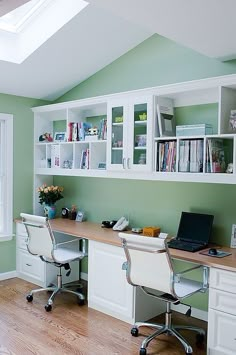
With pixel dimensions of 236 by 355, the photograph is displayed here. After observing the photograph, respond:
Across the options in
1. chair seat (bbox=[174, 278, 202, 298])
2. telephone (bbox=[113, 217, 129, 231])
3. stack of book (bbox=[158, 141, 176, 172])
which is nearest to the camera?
chair seat (bbox=[174, 278, 202, 298])

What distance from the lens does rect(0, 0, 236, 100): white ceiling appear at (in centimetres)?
230

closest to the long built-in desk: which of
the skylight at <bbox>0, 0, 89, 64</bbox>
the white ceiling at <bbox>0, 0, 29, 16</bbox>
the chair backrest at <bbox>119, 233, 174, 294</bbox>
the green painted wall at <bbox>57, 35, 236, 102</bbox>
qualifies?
the chair backrest at <bbox>119, 233, 174, 294</bbox>

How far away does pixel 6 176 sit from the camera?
175 inches

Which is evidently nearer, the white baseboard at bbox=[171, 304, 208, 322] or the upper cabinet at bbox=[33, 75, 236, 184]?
the upper cabinet at bbox=[33, 75, 236, 184]

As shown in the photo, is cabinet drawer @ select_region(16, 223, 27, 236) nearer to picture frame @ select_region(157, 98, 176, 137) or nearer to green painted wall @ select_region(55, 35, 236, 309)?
green painted wall @ select_region(55, 35, 236, 309)

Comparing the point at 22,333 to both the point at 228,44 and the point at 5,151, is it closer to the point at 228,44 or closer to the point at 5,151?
the point at 5,151

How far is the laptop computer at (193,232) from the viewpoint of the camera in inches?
122

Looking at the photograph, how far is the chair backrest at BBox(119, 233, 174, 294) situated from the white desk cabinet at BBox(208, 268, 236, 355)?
32cm

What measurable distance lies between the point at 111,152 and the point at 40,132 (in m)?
1.47

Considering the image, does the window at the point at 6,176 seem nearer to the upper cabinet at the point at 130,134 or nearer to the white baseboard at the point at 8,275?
the white baseboard at the point at 8,275

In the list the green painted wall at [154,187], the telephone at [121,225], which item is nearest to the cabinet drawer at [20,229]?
the green painted wall at [154,187]

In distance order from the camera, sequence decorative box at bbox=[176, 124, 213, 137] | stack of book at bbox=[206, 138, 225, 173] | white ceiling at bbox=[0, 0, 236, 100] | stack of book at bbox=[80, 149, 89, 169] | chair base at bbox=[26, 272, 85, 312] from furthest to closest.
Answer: stack of book at bbox=[80, 149, 89, 169] < chair base at bbox=[26, 272, 85, 312] < decorative box at bbox=[176, 124, 213, 137] < stack of book at bbox=[206, 138, 225, 173] < white ceiling at bbox=[0, 0, 236, 100]

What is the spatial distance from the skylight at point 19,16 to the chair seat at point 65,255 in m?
2.35

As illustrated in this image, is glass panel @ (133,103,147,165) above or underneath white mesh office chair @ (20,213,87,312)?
above
